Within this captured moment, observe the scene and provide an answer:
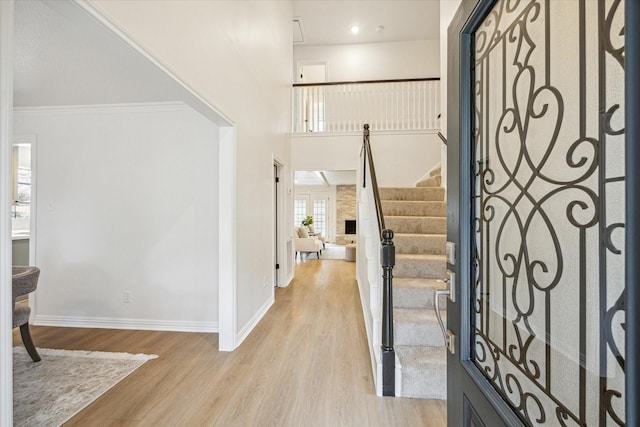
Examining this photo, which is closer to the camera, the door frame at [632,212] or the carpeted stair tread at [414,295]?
the door frame at [632,212]

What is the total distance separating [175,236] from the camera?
10.5 ft

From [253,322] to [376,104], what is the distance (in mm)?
4799

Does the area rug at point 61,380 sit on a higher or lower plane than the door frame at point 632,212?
lower

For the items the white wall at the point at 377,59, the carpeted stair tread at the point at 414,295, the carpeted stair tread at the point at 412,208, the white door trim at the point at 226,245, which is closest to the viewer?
the carpeted stair tread at the point at 414,295

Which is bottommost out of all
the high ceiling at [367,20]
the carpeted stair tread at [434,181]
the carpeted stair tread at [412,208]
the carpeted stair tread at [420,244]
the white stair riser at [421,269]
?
the white stair riser at [421,269]

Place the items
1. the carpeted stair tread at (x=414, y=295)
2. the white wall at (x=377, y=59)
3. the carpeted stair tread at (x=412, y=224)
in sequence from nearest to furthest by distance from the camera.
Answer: the carpeted stair tread at (x=414, y=295)
the carpeted stair tread at (x=412, y=224)
the white wall at (x=377, y=59)

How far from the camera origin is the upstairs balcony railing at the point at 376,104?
5727mm

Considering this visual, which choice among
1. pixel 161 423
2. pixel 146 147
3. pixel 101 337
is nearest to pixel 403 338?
pixel 161 423

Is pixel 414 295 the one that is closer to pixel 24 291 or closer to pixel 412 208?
pixel 412 208

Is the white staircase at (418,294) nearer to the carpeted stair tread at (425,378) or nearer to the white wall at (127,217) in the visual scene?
the carpeted stair tread at (425,378)

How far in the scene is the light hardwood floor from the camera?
1.82 metres

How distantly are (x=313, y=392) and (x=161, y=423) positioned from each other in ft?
3.22

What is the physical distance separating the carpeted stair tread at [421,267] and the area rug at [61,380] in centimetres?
244

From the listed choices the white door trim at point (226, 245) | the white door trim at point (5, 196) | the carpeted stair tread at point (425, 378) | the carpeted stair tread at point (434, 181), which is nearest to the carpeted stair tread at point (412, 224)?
the carpeted stair tread at point (434, 181)
